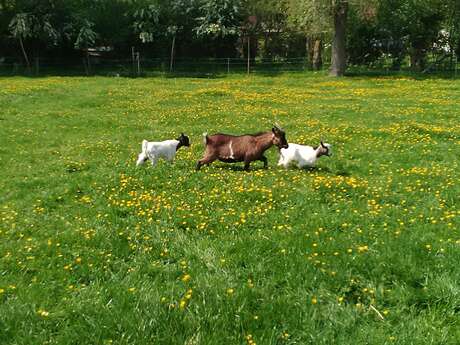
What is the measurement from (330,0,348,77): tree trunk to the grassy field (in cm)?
2737

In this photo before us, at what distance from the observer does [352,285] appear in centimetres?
632

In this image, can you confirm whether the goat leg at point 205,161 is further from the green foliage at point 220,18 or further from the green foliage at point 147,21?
the green foliage at point 147,21

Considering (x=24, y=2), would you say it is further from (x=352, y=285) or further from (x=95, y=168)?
(x=352, y=285)

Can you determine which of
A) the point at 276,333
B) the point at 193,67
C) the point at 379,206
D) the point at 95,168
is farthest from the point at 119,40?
the point at 276,333

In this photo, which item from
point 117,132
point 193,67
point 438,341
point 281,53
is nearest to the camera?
point 438,341

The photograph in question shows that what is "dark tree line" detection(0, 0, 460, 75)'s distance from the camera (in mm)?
47031

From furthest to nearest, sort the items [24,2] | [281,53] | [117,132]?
[281,53] → [24,2] → [117,132]

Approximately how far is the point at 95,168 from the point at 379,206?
7.43 metres

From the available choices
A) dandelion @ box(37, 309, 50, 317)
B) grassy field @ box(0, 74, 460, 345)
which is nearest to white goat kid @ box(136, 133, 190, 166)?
grassy field @ box(0, 74, 460, 345)

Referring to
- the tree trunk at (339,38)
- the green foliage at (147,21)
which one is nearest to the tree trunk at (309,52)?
the tree trunk at (339,38)

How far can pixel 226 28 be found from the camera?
5356 cm

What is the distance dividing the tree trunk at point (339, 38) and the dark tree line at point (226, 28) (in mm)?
88

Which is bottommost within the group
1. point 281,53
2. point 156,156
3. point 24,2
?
point 156,156

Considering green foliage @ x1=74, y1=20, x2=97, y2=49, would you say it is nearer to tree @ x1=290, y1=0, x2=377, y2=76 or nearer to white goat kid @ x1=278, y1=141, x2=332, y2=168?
tree @ x1=290, y1=0, x2=377, y2=76
